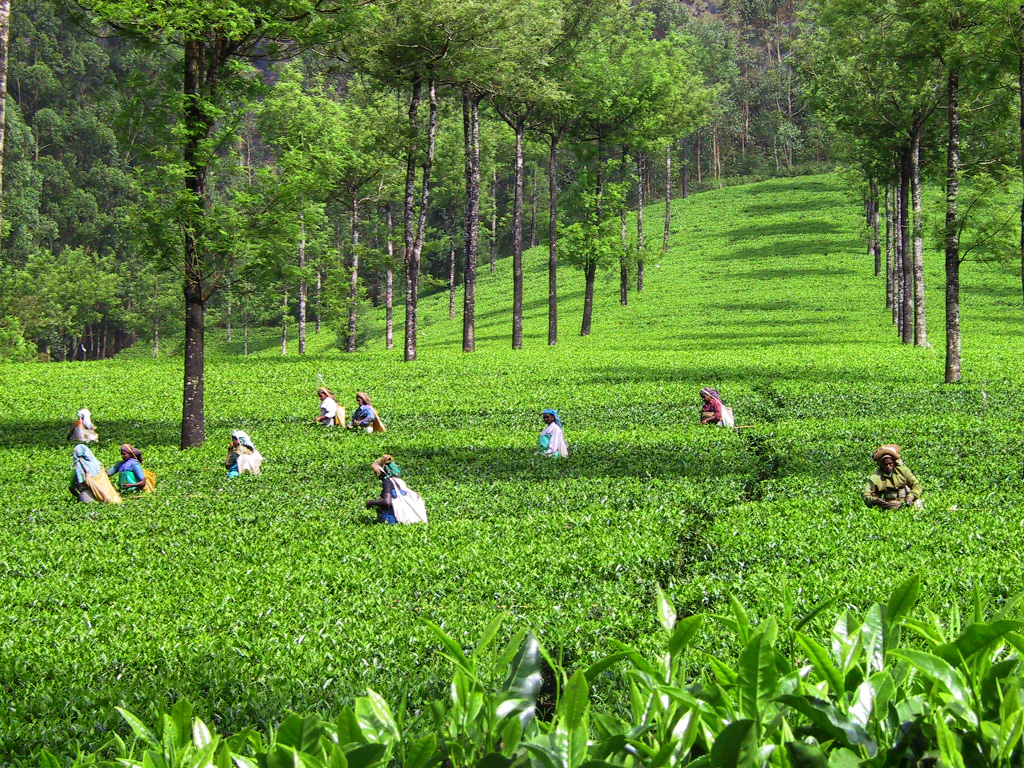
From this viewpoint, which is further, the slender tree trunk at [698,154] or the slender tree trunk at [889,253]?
the slender tree trunk at [698,154]

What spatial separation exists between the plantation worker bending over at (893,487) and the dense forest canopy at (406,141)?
41.2ft

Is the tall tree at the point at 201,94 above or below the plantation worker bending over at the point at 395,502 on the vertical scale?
above

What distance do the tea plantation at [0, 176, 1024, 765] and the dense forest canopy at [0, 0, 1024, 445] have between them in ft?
13.9

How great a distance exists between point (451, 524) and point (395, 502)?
0.97m

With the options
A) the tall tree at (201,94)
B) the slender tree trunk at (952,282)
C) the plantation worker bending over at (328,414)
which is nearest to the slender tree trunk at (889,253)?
the slender tree trunk at (952,282)

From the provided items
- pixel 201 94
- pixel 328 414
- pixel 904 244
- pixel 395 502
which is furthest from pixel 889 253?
pixel 395 502

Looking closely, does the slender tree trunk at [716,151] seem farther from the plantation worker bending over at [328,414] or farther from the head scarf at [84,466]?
the head scarf at [84,466]

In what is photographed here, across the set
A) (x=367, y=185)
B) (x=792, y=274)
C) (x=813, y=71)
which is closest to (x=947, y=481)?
(x=813, y=71)

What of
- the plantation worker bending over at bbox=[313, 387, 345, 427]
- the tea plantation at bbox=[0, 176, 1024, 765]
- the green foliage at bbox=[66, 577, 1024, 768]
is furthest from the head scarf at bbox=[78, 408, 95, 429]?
the green foliage at bbox=[66, 577, 1024, 768]

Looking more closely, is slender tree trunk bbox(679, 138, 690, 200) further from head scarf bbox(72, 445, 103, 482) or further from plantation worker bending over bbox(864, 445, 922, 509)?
head scarf bbox(72, 445, 103, 482)

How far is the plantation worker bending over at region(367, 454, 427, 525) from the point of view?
14.0 m

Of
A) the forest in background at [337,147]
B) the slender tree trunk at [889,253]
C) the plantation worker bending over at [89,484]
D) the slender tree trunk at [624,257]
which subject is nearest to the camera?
the plantation worker bending over at [89,484]

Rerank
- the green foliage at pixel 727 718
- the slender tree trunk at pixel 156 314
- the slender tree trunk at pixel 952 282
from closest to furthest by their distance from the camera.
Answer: the green foliage at pixel 727 718
the slender tree trunk at pixel 952 282
the slender tree trunk at pixel 156 314

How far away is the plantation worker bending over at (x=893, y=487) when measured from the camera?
43.2ft
